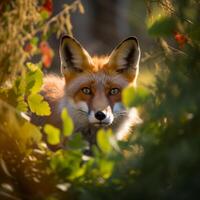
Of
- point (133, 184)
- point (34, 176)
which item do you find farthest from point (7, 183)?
point (133, 184)

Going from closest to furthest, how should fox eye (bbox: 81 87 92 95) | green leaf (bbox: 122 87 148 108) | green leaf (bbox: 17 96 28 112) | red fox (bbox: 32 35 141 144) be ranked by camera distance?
green leaf (bbox: 122 87 148 108) → green leaf (bbox: 17 96 28 112) → red fox (bbox: 32 35 141 144) → fox eye (bbox: 81 87 92 95)

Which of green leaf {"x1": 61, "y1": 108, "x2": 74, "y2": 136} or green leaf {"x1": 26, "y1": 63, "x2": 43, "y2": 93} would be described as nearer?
green leaf {"x1": 61, "y1": 108, "x2": 74, "y2": 136}

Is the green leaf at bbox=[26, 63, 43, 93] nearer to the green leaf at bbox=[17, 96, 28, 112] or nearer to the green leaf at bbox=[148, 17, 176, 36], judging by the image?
the green leaf at bbox=[17, 96, 28, 112]

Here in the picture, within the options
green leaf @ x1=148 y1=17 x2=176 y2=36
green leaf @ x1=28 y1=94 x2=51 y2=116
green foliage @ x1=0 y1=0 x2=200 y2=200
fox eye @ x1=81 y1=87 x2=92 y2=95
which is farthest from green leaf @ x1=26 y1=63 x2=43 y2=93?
fox eye @ x1=81 y1=87 x2=92 y2=95

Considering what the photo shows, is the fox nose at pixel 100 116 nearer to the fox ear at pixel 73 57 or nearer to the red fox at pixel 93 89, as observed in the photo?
the red fox at pixel 93 89

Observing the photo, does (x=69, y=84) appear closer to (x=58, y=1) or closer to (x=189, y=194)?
(x=189, y=194)

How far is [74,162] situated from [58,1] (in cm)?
1313

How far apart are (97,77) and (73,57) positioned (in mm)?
352

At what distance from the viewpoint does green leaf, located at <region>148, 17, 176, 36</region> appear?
3.29 meters

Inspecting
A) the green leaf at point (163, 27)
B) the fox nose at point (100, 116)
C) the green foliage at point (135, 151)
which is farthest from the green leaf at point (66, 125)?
the fox nose at point (100, 116)

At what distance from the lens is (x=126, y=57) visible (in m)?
6.17

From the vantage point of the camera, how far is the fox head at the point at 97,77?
582 cm

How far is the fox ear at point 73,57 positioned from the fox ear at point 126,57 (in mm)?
282

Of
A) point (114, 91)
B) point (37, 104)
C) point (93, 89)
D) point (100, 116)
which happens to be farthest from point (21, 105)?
point (114, 91)
